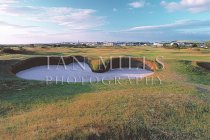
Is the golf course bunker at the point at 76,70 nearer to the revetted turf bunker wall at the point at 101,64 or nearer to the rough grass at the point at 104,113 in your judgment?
the revetted turf bunker wall at the point at 101,64

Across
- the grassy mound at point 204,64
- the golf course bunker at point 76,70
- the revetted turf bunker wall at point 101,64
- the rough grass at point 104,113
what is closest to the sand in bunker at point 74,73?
the golf course bunker at point 76,70

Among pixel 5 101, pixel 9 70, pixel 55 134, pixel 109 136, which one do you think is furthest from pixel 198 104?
pixel 9 70

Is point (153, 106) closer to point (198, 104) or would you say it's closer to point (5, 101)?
point (198, 104)

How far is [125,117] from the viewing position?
43.3 ft

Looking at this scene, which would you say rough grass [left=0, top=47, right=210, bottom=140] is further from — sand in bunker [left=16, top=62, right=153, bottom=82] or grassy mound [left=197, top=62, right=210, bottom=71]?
grassy mound [left=197, top=62, right=210, bottom=71]

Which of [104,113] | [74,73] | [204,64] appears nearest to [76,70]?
[74,73]

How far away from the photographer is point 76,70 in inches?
1236

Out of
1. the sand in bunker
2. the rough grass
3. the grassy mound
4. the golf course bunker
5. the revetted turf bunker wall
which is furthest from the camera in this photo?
the grassy mound

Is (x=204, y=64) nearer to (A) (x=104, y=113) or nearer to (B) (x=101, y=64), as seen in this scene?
(B) (x=101, y=64)

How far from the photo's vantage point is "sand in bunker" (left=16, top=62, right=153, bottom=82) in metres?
27.6

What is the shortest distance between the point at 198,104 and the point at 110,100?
14.9 feet

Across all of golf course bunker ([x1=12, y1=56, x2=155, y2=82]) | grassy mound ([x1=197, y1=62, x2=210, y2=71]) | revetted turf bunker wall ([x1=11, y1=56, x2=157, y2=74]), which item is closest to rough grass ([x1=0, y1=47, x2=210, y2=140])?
golf course bunker ([x1=12, y1=56, x2=155, y2=82])

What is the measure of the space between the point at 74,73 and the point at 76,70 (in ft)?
4.92

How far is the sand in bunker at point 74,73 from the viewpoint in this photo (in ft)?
90.4
